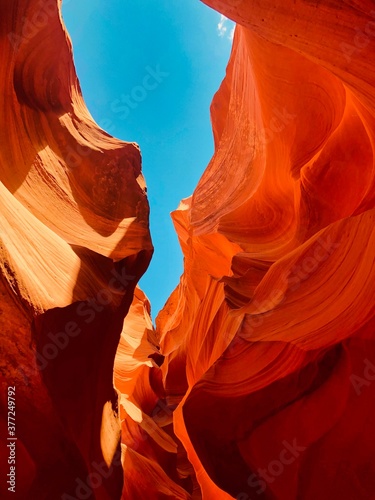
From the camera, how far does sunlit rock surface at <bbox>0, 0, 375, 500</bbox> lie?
172 inches

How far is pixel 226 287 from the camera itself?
8852mm

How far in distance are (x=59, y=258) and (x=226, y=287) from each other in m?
4.61

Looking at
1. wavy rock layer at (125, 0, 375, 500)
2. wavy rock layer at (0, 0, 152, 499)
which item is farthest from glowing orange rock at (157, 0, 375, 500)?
wavy rock layer at (0, 0, 152, 499)

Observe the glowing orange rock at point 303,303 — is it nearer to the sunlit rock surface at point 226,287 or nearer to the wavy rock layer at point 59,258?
the sunlit rock surface at point 226,287

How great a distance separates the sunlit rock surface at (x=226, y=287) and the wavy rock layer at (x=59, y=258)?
3cm

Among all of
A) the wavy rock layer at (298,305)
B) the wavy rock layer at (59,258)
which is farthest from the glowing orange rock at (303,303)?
the wavy rock layer at (59,258)

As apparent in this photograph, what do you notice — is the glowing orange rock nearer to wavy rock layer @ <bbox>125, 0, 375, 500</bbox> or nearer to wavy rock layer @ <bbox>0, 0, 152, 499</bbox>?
wavy rock layer @ <bbox>125, 0, 375, 500</bbox>

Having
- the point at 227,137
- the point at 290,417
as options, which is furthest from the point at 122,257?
the point at 227,137

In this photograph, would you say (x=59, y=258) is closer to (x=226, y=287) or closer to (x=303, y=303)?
(x=303, y=303)

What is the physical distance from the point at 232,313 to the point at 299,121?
4982 millimetres

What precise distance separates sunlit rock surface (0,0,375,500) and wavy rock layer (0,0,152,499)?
26 mm

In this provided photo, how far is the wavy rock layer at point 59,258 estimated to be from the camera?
13.9 ft

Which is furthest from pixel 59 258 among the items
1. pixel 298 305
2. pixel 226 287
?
pixel 226 287

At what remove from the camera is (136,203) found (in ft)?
27.1
